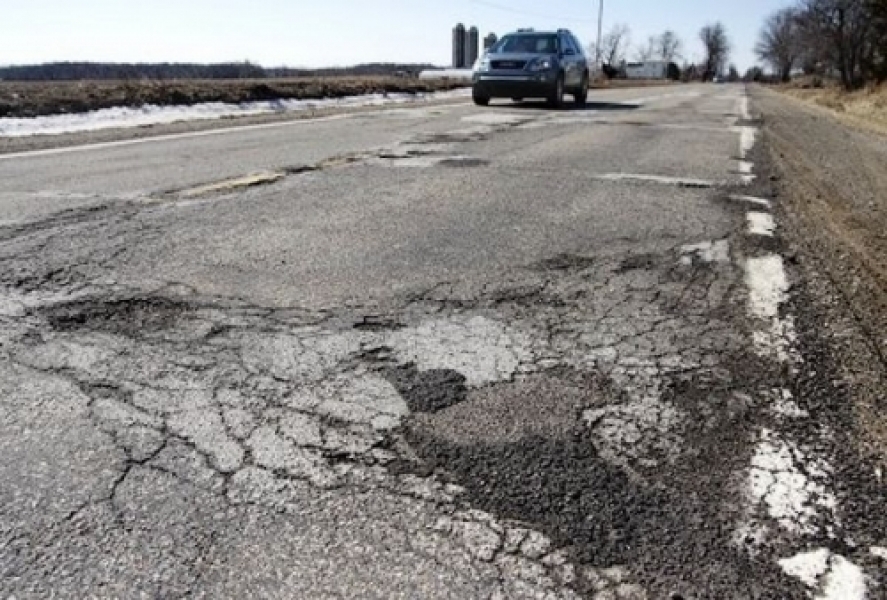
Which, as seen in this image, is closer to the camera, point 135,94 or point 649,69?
point 135,94

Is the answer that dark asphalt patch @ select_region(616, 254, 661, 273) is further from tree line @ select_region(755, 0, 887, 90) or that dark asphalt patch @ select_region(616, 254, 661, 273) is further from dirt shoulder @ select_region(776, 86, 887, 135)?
tree line @ select_region(755, 0, 887, 90)

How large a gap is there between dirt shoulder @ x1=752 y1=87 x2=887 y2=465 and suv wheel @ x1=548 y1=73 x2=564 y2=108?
7569mm

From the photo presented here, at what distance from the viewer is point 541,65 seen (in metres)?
16.9

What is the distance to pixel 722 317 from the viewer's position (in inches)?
132

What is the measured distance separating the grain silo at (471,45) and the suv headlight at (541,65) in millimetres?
43019

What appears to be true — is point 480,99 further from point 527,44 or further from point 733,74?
point 733,74

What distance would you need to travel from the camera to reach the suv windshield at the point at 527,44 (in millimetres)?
17375

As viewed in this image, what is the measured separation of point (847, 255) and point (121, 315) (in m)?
3.92

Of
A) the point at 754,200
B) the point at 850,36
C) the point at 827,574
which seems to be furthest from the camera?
the point at 850,36

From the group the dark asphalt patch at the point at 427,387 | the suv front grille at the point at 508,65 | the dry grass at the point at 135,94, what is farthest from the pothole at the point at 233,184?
the suv front grille at the point at 508,65

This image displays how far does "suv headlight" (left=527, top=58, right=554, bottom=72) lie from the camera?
1681cm

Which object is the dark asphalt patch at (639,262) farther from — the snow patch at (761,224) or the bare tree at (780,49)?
the bare tree at (780,49)

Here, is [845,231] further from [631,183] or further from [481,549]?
[481,549]

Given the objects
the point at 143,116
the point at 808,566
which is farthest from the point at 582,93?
the point at 808,566
